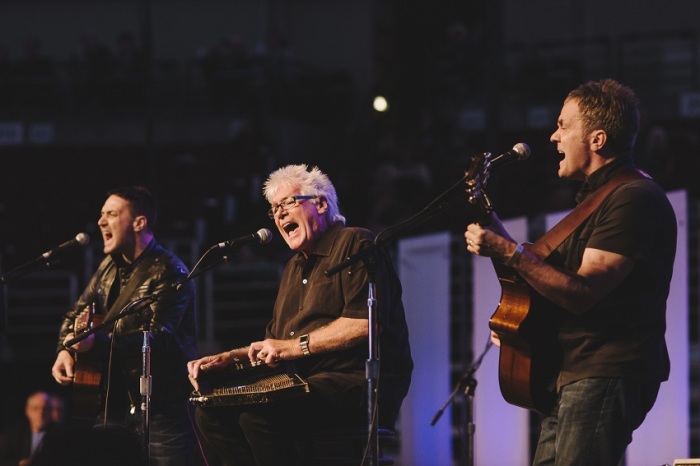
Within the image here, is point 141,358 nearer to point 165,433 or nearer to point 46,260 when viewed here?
point 165,433

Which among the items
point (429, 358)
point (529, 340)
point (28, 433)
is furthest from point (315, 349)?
point (28, 433)

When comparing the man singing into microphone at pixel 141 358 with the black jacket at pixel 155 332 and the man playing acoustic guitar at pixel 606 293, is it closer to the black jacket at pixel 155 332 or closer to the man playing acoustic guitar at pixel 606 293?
the black jacket at pixel 155 332

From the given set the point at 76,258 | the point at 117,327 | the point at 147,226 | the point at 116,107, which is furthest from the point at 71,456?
→ the point at 116,107

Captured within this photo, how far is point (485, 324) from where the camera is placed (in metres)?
7.16

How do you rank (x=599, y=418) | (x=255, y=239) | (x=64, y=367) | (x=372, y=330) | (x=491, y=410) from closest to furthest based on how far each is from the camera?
1. (x=599, y=418)
2. (x=372, y=330)
3. (x=255, y=239)
4. (x=64, y=367)
5. (x=491, y=410)

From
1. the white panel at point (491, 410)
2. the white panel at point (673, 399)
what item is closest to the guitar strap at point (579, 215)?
the white panel at point (673, 399)

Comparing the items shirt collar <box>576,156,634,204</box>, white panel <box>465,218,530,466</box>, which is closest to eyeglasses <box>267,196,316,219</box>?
shirt collar <box>576,156,634,204</box>

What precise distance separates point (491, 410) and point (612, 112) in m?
3.91

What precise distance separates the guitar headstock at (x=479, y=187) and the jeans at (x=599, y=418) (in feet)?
2.04

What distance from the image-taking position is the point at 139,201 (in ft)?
19.1

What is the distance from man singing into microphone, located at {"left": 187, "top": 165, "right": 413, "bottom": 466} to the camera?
451cm

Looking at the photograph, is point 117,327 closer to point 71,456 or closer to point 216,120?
point 71,456

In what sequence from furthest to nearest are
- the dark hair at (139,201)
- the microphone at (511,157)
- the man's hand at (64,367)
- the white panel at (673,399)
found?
the white panel at (673,399) < the dark hair at (139,201) < the man's hand at (64,367) < the microphone at (511,157)

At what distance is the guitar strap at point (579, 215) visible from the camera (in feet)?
12.0
